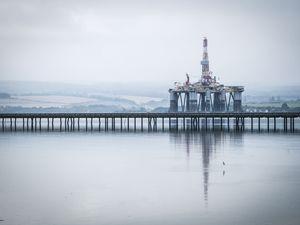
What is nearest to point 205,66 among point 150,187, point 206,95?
point 206,95

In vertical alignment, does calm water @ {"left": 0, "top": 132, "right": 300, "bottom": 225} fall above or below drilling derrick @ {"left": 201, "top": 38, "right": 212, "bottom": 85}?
below

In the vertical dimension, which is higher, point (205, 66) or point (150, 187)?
point (205, 66)

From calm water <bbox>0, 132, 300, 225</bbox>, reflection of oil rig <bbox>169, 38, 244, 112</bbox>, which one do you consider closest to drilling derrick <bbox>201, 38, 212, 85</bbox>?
reflection of oil rig <bbox>169, 38, 244, 112</bbox>

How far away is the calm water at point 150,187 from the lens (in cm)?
2578

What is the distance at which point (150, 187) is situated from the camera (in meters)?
33.9

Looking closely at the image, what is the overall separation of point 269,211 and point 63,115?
280 ft

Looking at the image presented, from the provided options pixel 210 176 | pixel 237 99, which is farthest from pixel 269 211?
pixel 237 99

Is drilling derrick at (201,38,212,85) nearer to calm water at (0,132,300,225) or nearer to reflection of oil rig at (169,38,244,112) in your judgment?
reflection of oil rig at (169,38,244,112)

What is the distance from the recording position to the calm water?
25.8 metres

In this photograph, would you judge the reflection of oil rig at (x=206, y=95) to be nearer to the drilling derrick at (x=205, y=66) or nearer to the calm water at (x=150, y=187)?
the drilling derrick at (x=205, y=66)

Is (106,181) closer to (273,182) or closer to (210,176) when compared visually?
(210,176)

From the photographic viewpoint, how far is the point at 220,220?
2491cm

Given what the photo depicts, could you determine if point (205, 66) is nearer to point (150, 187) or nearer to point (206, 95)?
point (206, 95)

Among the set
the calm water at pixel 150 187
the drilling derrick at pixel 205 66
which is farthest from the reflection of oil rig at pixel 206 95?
the calm water at pixel 150 187
